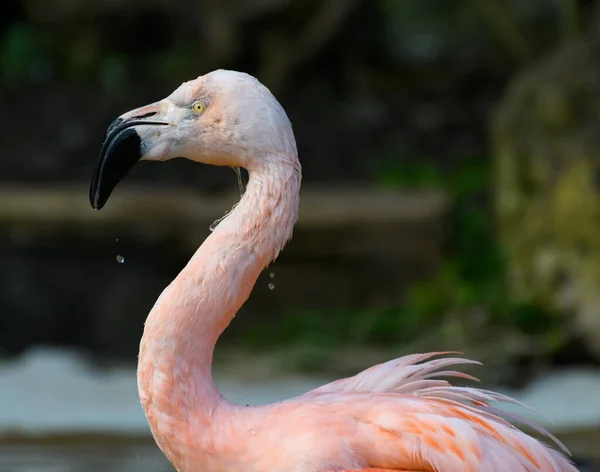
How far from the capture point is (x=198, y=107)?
2721 mm

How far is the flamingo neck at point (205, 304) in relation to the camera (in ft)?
8.53

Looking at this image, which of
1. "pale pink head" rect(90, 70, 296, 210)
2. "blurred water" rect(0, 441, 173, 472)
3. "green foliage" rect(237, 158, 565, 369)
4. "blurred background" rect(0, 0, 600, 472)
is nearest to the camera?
"pale pink head" rect(90, 70, 296, 210)

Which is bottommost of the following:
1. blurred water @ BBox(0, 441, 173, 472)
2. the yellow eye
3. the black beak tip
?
the black beak tip

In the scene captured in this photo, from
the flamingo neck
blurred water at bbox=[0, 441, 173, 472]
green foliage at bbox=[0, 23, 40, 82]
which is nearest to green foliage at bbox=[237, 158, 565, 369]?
blurred water at bbox=[0, 441, 173, 472]

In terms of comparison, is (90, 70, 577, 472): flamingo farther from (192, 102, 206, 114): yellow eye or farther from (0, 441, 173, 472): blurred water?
(0, 441, 173, 472): blurred water

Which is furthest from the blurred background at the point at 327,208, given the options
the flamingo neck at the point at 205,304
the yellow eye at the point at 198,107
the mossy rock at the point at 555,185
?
the yellow eye at the point at 198,107

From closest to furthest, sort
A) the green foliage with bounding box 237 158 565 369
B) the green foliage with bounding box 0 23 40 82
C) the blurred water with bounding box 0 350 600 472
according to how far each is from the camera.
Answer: the blurred water with bounding box 0 350 600 472
the green foliage with bounding box 237 158 565 369
the green foliage with bounding box 0 23 40 82

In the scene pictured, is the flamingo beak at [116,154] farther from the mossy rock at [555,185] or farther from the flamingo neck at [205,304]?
the mossy rock at [555,185]

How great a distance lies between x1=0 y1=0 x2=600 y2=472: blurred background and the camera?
651 centimetres

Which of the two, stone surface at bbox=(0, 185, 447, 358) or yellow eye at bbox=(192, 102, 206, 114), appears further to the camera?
stone surface at bbox=(0, 185, 447, 358)

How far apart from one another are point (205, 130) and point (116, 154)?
0.71ft

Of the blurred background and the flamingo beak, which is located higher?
the blurred background

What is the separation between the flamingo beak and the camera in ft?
8.79

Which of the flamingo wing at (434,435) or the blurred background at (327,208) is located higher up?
the blurred background at (327,208)
